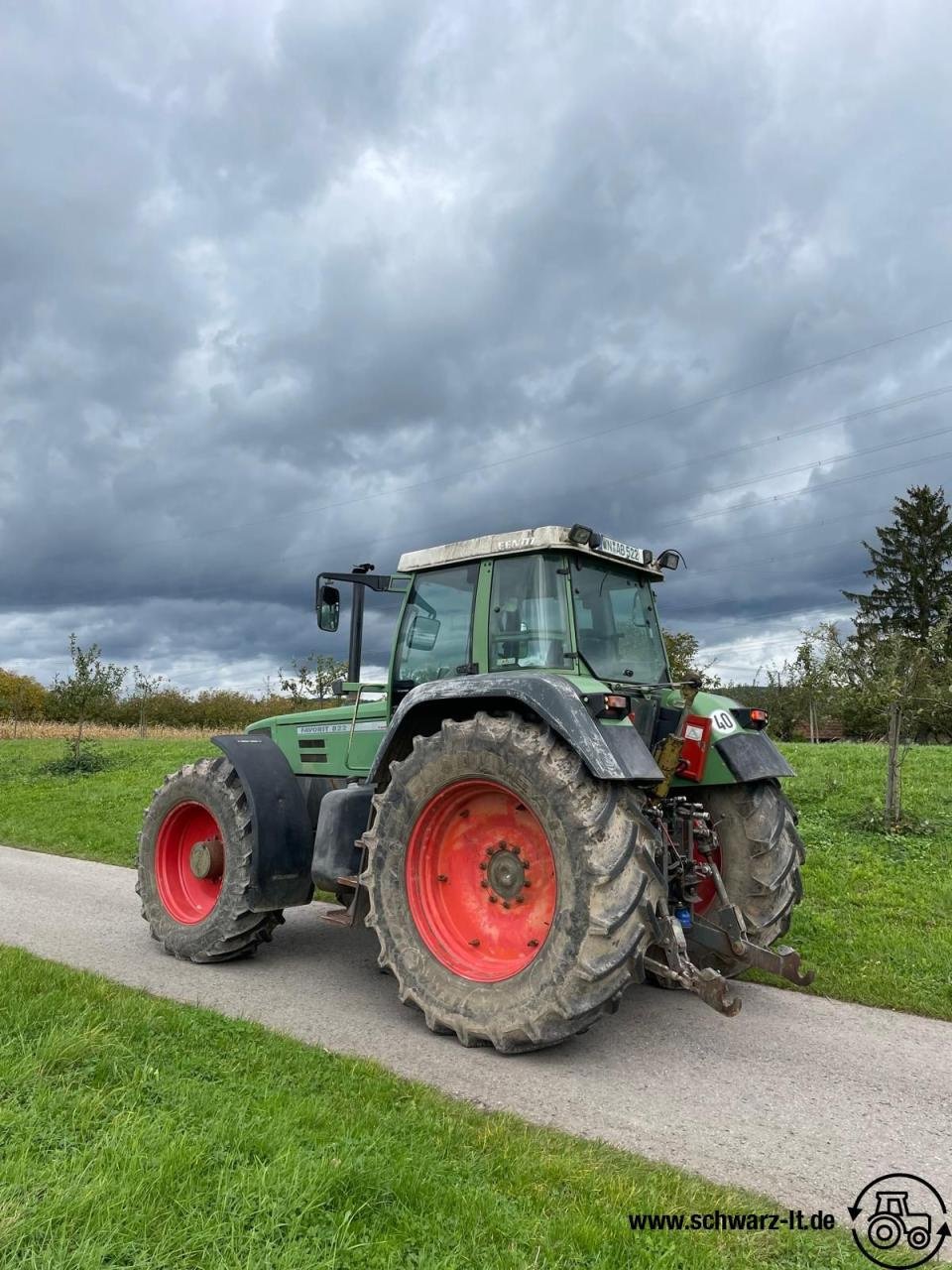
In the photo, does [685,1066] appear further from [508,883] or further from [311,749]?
[311,749]

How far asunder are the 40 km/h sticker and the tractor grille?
2.66 metres

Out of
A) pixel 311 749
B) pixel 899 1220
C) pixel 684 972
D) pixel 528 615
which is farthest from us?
pixel 311 749

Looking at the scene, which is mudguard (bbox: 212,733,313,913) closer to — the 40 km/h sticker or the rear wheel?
the rear wheel

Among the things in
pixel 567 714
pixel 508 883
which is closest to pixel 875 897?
pixel 508 883

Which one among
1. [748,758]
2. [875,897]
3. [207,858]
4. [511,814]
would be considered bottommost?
[875,897]

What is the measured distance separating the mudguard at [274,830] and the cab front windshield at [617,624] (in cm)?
224

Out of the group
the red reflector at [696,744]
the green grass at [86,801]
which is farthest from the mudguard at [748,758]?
the green grass at [86,801]

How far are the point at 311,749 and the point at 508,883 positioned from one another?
221cm

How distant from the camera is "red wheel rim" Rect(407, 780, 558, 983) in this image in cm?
445

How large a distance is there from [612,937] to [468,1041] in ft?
3.15

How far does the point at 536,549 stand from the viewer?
5.08m

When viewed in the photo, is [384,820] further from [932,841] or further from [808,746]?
[808,746]

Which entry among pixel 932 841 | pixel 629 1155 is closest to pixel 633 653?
pixel 629 1155

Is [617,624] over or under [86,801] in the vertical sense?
over
